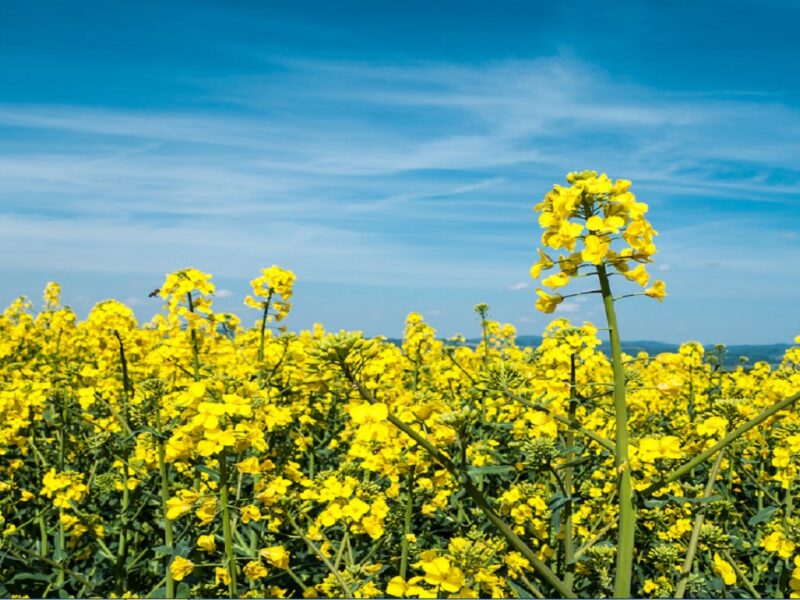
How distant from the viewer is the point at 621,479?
1620 mm

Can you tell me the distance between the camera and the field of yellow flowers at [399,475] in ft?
6.35

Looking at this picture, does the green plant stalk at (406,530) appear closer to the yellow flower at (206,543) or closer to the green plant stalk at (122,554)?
the yellow flower at (206,543)

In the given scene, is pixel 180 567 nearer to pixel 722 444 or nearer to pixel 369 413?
pixel 369 413

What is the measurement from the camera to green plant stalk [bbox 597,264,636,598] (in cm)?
158

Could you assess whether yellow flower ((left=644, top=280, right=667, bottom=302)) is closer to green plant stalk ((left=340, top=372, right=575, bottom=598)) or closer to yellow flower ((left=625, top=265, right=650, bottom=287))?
yellow flower ((left=625, top=265, right=650, bottom=287))

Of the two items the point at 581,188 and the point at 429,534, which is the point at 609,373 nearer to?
the point at 429,534

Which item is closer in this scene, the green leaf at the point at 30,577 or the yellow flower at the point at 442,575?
the yellow flower at the point at 442,575

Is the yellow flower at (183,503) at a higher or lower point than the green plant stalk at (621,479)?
lower

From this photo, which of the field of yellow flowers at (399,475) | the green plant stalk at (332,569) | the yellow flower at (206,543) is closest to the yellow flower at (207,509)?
the field of yellow flowers at (399,475)

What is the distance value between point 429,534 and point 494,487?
1095 mm

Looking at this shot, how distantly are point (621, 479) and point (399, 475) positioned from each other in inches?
120

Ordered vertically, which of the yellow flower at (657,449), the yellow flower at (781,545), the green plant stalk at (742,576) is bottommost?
the green plant stalk at (742,576)

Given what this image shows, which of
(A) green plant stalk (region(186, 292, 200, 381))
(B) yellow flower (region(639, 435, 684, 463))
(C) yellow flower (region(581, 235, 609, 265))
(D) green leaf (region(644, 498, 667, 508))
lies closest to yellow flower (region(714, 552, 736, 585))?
(D) green leaf (region(644, 498, 667, 508))

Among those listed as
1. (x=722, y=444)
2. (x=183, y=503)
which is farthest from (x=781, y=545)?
(x=183, y=503)
